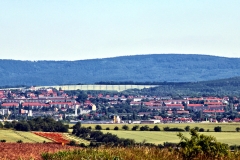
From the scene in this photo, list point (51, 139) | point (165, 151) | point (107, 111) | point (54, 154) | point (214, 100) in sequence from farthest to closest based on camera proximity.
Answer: point (214, 100), point (107, 111), point (51, 139), point (165, 151), point (54, 154)

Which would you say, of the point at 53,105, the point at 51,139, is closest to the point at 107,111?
the point at 53,105

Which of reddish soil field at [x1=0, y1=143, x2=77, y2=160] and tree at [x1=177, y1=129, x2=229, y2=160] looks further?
tree at [x1=177, y1=129, x2=229, y2=160]

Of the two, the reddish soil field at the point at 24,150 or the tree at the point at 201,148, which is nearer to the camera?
the reddish soil field at the point at 24,150

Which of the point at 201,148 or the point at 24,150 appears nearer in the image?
the point at 24,150

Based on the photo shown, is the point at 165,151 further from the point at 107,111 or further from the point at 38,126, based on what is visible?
the point at 107,111
